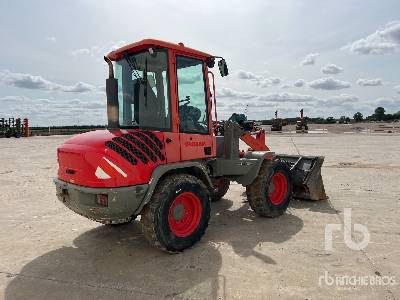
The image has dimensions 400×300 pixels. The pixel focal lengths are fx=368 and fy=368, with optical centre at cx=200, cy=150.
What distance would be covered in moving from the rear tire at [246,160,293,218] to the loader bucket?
2.47 feet

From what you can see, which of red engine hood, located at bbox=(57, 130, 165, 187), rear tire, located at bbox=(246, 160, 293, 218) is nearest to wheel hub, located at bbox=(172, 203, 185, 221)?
red engine hood, located at bbox=(57, 130, 165, 187)

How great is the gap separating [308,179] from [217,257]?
11.1ft

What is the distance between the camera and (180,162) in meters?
5.09

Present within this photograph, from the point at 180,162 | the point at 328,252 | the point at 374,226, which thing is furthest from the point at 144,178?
the point at 374,226

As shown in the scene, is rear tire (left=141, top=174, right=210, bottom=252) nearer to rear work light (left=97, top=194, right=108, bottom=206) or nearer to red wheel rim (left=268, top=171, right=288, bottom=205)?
rear work light (left=97, top=194, right=108, bottom=206)

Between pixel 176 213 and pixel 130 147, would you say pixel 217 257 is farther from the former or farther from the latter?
pixel 130 147

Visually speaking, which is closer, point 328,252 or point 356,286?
point 356,286

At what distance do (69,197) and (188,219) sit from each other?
163 cm

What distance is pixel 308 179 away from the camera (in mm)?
7340

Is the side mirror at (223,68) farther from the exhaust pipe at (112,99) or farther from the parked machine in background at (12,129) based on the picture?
the parked machine in background at (12,129)

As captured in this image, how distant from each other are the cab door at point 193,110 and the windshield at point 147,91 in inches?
8.7

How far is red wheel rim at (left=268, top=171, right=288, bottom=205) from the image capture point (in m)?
6.64

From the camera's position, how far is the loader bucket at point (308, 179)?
733 centimetres

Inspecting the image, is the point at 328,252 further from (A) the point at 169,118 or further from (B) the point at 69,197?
(B) the point at 69,197
